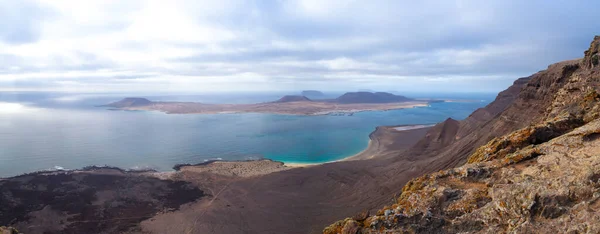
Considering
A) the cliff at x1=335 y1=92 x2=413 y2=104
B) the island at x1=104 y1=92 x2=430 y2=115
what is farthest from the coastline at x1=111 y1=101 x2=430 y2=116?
the cliff at x1=335 y1=92 x2=413 y2=104

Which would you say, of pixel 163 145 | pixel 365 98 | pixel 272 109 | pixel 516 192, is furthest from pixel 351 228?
pixel 365 98

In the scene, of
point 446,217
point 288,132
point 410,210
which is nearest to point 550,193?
point 446,217

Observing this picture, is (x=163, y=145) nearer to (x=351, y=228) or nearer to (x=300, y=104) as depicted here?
(x=351, y=228)

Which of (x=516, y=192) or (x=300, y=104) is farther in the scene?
(x=300, y=104)

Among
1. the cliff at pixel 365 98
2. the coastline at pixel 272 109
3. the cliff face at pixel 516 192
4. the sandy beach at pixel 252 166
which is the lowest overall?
the sandy beach at pixel 252 166

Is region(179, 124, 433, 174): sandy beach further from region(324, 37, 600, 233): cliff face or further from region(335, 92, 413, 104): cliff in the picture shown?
region(335, 92, 413, 104): cliff

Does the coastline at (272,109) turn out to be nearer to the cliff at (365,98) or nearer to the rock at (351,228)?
the cliff at (365,98)

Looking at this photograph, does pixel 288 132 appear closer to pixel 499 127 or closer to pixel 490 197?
pixel 499 127

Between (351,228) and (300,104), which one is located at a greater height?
(300,104)

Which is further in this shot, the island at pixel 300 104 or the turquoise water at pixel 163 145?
the island at pixel 300 104

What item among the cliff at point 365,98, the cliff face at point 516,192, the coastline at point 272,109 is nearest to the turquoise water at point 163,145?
the cliff face at point 516,192

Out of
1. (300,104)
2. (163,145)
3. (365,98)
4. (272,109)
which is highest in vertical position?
(365,98)
